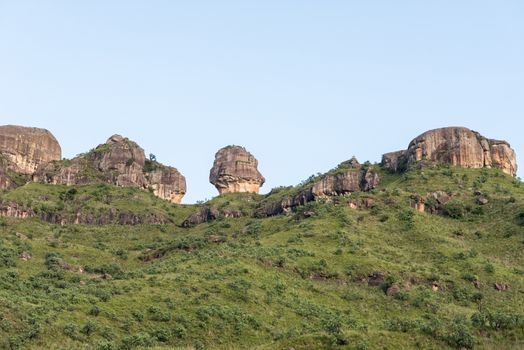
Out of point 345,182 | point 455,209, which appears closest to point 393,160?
point 345,182

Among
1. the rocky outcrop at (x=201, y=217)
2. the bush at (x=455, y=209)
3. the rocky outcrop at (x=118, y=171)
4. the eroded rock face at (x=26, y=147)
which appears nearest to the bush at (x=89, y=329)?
the bush at (x=455, y=209)

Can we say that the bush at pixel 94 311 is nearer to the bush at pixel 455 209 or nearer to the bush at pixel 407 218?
the bush at pixel 407 218

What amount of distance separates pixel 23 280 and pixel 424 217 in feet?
156

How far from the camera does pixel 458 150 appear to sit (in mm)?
119375

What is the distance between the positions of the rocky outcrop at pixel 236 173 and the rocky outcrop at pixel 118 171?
688 cm

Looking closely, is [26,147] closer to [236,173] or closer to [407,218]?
[236,173]

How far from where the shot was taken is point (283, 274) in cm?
7944

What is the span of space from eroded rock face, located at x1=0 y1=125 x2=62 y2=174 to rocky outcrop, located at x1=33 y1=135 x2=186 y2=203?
11.0ft

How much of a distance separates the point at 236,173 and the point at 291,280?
253 feet

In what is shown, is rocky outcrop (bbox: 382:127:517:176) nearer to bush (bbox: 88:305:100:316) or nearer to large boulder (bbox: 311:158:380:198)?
large boulder (bbox: 311:158:380:198)

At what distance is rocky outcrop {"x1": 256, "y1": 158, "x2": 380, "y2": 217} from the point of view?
4764 inches

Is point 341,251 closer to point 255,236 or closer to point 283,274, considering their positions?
point 283,274

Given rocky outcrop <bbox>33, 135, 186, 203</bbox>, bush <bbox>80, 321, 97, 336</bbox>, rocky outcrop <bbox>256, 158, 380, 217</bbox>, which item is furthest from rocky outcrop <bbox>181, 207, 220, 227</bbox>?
bush <bbox>80, 321, 97, 336</bbox>

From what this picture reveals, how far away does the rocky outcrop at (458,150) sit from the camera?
11912 centimetres
